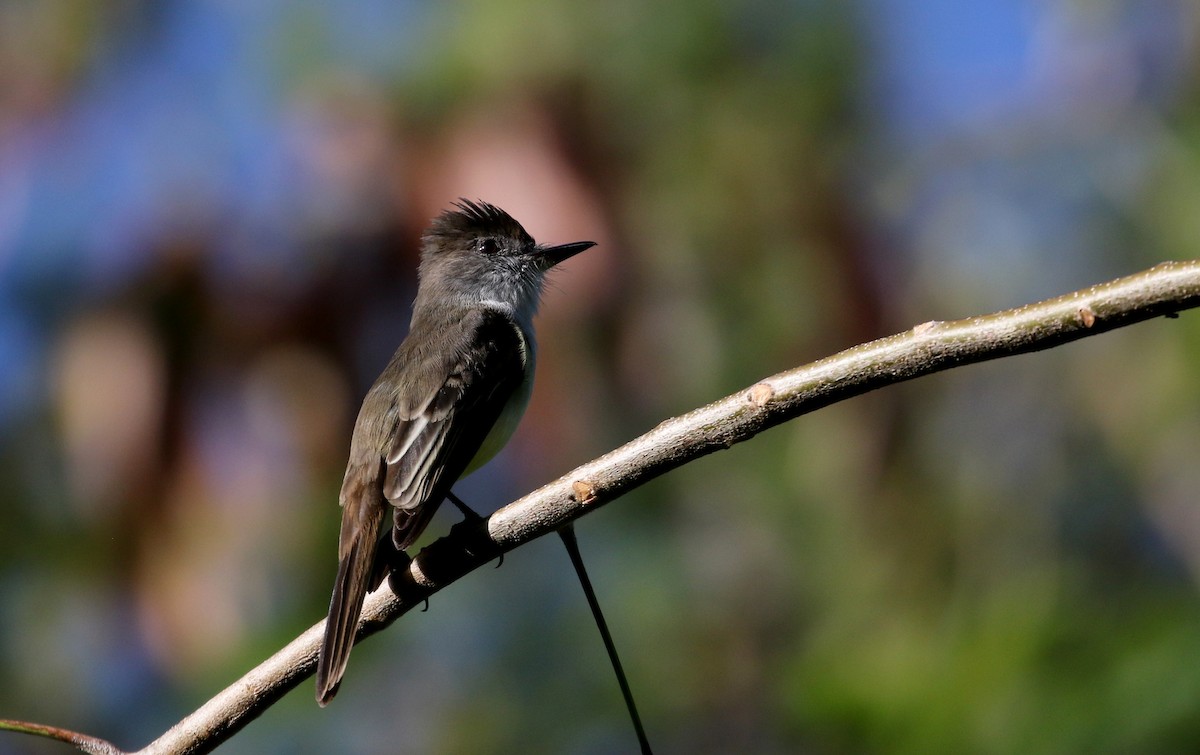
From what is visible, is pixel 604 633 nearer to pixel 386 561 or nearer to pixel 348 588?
pixel 348 588

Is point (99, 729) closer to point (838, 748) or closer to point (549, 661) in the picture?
point (549, 661)

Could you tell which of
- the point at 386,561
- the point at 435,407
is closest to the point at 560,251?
the point at 435,407

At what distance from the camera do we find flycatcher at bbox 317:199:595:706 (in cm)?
306

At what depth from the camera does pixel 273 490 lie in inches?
172

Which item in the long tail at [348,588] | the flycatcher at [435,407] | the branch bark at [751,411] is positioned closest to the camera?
the branch bark at [751,411]

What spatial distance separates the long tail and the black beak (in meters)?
1.44

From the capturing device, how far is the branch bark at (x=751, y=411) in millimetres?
1848

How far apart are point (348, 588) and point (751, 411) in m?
1.17

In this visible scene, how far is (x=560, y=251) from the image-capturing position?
4625mm

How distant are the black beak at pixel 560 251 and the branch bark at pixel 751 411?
2.17m

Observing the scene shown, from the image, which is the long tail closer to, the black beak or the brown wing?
the brown wing

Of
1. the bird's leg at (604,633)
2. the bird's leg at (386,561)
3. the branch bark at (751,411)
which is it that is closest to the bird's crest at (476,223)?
the bird's leg at (386,561)

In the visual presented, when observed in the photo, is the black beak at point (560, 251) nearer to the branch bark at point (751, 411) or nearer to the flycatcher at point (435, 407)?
the flycatcher at point (435, 407)

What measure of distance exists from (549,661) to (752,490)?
47.6 inches
